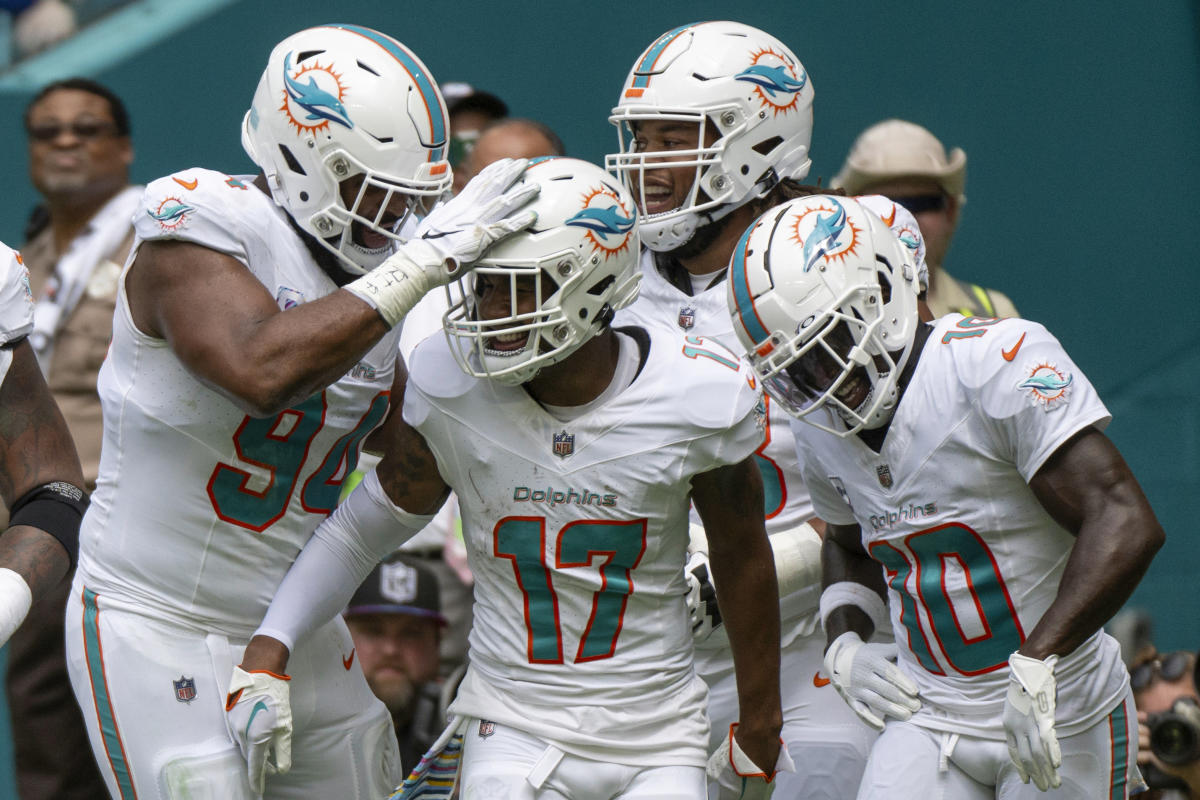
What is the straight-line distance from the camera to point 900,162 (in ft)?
20.2

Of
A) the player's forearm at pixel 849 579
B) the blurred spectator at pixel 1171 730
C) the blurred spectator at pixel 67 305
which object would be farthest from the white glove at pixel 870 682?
the blurred spectator at pixel 67 305

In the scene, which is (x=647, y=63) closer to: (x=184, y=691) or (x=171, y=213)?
(x=171, y=213)

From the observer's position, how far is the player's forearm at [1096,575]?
3.66 m

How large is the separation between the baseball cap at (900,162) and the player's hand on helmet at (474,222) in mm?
2550

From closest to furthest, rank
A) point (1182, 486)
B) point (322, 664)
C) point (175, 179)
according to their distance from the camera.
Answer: point (175, 179)
point (322, 664)
point (1182, 486)

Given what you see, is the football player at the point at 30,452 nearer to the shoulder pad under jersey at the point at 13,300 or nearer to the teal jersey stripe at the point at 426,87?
the shoulder pad under jersey at the point at 13,300

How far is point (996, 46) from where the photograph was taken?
7.66m

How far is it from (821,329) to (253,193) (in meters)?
1.28

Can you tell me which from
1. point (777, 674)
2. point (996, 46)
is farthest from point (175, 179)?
point (996, 46)

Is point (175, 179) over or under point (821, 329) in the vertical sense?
over

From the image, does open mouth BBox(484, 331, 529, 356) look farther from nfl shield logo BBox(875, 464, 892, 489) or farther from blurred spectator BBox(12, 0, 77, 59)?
blurred spectator BBox(12, 0, 77, 59)

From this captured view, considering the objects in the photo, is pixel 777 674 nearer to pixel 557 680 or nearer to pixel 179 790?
pixel 557 680

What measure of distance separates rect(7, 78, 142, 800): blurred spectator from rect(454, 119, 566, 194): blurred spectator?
1.19 m

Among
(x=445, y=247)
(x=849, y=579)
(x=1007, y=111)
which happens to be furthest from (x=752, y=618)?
(x=1007, y=111)
